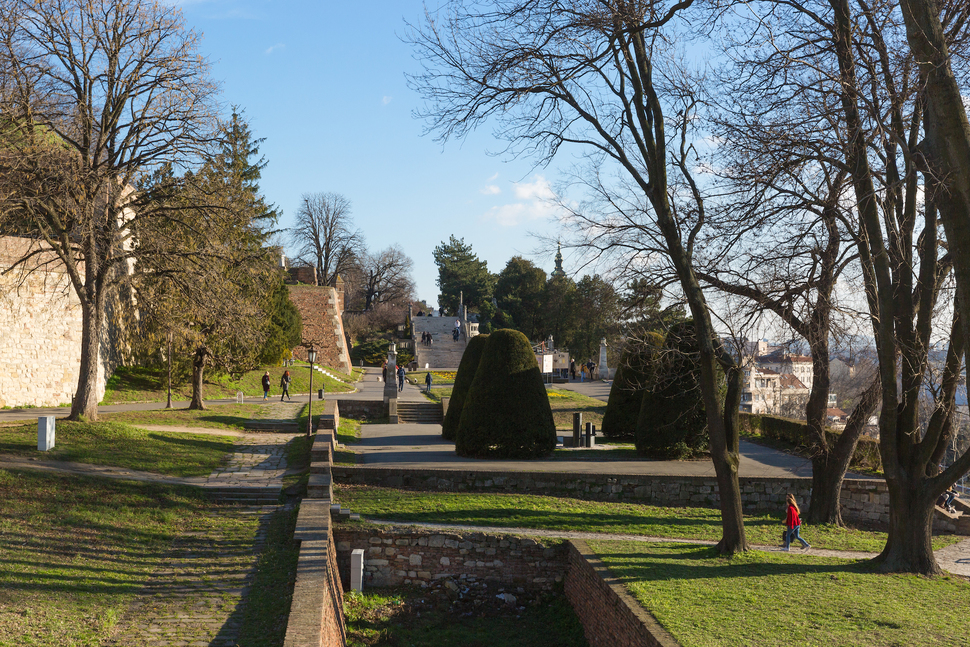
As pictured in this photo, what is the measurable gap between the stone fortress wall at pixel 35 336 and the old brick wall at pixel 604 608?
734 inches

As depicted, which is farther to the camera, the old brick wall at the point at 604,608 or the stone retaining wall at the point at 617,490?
the stone retaining wall at the point at 617,490

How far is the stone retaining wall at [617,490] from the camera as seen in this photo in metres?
14.8

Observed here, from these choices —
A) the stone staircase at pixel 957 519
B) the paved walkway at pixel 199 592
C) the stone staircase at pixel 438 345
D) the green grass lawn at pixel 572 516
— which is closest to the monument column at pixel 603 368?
the stone staircase at pixel 438 345

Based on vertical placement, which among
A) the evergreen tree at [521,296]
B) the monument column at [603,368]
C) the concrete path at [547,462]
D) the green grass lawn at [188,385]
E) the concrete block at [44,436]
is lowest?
the concrete path at [547,462]

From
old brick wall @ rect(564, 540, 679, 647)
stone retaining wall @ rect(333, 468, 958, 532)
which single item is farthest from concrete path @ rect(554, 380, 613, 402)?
old brick wall @ rect(564, 540, 679, 647)

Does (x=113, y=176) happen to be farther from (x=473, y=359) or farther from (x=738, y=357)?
(x=738, y=357)

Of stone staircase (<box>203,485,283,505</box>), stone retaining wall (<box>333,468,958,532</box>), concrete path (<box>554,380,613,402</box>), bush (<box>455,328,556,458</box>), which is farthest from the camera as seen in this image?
concrete path (<box>554,380,613,402</box>)

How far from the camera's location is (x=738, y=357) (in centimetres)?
1005

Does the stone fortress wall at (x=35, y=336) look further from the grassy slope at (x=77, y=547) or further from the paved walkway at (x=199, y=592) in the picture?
the paved walkway at (x=199, y=592)

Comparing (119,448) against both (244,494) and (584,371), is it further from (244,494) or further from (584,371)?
(584,371)

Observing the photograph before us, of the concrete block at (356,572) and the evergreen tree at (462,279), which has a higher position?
the evergreen tree at (462,279)

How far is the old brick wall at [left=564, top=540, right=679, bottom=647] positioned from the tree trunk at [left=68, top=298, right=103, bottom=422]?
12176mm

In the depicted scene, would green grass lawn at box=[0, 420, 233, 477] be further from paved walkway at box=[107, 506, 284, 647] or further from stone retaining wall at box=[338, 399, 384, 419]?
stone retaining wall at box=[338, 399, 384, 419]

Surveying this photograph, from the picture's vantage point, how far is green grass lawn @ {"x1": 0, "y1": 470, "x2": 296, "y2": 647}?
24.4ft
